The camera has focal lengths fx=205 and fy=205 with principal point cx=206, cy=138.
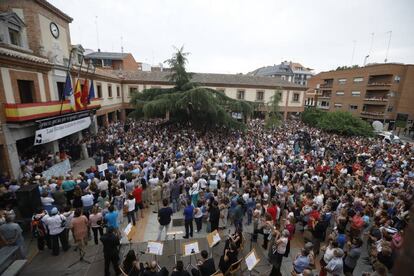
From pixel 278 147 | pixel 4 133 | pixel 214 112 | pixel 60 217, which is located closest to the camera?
pixel 60 217

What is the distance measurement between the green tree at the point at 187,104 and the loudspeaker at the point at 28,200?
11.6 metres

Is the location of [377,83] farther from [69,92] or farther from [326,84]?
[69,92]

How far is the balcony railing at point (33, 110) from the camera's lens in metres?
8.99

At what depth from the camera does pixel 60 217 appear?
552cm

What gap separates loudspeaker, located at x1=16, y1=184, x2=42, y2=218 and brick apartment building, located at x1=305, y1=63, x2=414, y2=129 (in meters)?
40.5

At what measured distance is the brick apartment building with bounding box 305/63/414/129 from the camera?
98.8ft

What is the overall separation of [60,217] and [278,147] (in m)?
13.1

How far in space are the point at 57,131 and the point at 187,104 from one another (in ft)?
30.8

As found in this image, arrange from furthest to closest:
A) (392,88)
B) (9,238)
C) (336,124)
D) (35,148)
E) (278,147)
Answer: (392,88), (336,124), (278,147), (35,148), (9,238)

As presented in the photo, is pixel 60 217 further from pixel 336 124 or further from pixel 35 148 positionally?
pixel 336 124

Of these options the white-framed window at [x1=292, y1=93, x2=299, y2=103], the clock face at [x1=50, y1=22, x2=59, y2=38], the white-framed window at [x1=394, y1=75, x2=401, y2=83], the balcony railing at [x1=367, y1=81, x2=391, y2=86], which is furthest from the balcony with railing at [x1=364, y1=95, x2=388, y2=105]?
the clock face at [x1=50, y1=22, x2=59, y2=38]

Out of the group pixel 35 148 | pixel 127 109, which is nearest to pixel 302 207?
pixel 35 148

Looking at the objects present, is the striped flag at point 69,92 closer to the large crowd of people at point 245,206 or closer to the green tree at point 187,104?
the large crowd of people at point 245,206

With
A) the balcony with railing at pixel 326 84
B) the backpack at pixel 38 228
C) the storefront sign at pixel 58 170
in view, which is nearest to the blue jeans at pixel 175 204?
the backpack at pixel 38 228
